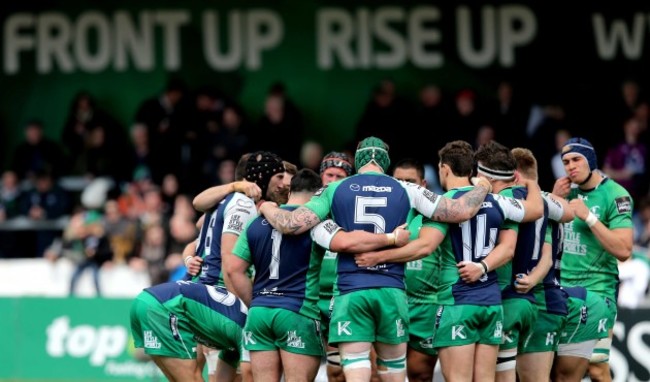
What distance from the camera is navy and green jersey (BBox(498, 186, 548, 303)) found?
40.5ft

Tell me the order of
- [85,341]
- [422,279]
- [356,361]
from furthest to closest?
[85,341] < [422,279] < [356,361]

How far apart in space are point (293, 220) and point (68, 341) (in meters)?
8.10

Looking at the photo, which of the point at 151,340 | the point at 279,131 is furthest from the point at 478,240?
the point at 279,131

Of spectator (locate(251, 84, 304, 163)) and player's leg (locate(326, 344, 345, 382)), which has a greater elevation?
spectator (locate(251, 84, 304, 163))

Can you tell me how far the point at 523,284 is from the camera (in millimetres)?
12273

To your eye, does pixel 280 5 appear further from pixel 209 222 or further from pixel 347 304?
pixel 347 304

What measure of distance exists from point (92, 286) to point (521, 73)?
330 inches

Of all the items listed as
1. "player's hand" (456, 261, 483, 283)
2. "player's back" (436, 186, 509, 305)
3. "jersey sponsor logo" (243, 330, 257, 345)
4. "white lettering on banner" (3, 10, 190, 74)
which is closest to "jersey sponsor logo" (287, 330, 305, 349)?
"jersey sponsor logo" (243, 330, 257, 345)

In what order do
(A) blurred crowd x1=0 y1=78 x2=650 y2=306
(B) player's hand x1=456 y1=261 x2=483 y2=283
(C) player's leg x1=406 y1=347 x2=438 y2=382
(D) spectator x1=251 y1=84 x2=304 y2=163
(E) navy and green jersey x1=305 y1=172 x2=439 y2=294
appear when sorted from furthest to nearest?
(D) spectator x1=251 y1=84 x2=304 y2=163 < (A) blurred crowd x1=0 y1=78 x2=650 y2=306 < (C) player's leg x1=406 y1=347 x2=438 y2=382 < (B) player's hand x1=456 y1=261 x2=483 y2=283 < (E) navy and green jersey x1=305 y1=172 x2=439 y2=294

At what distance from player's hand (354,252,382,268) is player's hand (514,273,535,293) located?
1.40m

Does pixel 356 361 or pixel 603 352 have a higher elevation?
pixel 356 361

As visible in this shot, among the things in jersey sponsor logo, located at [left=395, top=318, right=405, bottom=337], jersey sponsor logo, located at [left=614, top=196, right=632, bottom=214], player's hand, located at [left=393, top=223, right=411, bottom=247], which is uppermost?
player's hand, located at [left=393, top=223, right=411, bottom=247]

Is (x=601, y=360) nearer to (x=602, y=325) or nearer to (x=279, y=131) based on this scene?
(x=602, y=325)

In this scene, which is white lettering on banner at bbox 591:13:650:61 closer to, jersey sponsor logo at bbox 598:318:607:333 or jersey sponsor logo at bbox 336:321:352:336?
jersey sponsor logo at bbox 598:318:607:333
